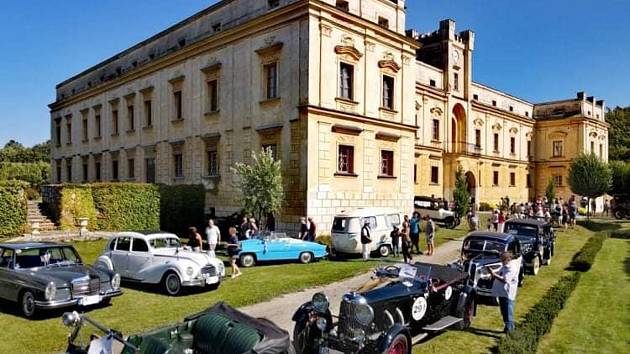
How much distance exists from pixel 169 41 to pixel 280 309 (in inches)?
1014

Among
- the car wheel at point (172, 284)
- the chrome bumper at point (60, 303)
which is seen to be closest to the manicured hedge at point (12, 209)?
the car wheel at point (172, 284)

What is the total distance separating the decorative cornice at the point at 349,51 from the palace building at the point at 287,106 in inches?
2.8

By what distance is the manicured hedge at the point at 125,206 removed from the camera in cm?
2452

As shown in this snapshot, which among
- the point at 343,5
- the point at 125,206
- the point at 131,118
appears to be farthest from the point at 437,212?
the point at 131,118

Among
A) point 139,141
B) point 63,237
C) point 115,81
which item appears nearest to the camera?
point 63,237

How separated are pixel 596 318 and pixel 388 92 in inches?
719

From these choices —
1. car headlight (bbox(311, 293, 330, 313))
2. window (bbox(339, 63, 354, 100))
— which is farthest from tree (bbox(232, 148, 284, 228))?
car headlight (bbox(311, 293, 330, 313))

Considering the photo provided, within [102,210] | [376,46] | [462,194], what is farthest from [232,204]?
[462,194]

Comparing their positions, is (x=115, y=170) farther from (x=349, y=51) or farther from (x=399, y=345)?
(x=399, y=345)

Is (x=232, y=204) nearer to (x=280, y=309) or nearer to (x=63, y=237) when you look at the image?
(x=63, y=237)

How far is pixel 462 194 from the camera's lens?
30281 millimetres

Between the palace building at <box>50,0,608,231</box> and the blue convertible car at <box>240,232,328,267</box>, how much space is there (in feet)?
12.8

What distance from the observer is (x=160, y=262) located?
43.0 ft

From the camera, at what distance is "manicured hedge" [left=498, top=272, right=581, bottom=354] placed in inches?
309
